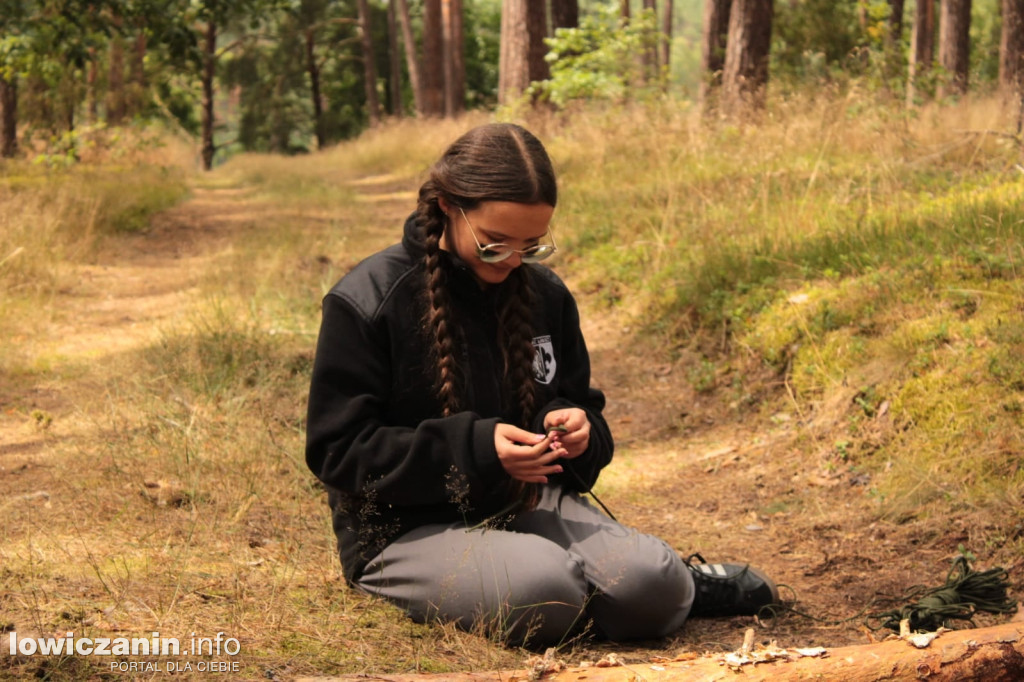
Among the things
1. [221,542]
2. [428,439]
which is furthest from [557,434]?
[221,542]

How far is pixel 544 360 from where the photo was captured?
2.97 m

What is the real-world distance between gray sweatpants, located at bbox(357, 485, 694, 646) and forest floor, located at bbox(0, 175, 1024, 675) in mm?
127

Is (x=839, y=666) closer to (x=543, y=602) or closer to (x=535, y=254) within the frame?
A: (x=543, y=602)

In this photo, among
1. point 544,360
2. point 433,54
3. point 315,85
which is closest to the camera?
point 544,360

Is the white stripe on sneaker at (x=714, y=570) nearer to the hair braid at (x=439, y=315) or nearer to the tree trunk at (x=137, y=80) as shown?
the hair braid at (x=439, y=315)

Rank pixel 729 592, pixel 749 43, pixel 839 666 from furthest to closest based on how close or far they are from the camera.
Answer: pixel 749 43 < pixel 729 592 < pixel 839 666

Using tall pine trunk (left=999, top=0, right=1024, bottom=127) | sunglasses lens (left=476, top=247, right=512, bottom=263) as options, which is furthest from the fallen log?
tall pine trunk (left=999, top=0, right=1024, bottom=127)

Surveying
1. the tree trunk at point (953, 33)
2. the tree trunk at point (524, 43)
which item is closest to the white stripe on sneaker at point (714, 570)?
the tree trunk at point (524, 43)

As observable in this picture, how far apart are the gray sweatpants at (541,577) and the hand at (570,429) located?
0.92ft

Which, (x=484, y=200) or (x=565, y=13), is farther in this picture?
(x=565, y=13)

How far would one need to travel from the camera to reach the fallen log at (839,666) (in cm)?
212

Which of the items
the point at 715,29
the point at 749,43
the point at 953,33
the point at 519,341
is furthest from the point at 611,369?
the point at 953,33

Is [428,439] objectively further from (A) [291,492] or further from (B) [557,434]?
(A) [291,492]

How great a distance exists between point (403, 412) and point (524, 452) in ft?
1.40
